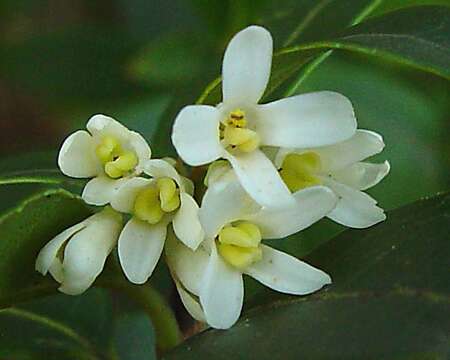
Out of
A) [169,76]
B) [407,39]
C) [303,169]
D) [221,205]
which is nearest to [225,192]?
[221,205]

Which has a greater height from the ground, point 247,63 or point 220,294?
point 247,63

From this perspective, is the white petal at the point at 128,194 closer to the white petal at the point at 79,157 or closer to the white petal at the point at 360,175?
the white petal at the point at 79,157

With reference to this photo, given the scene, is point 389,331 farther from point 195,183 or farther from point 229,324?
point 195,183

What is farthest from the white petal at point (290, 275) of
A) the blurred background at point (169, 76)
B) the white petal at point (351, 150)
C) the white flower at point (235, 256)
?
the blurred background at point (169, 76)

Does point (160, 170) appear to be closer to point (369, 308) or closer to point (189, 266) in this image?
point (189, 266)

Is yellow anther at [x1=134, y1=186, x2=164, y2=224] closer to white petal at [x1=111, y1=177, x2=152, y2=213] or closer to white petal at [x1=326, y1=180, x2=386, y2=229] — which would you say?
white petal at [x1=111, y1=177, x2=152, y2=213]
